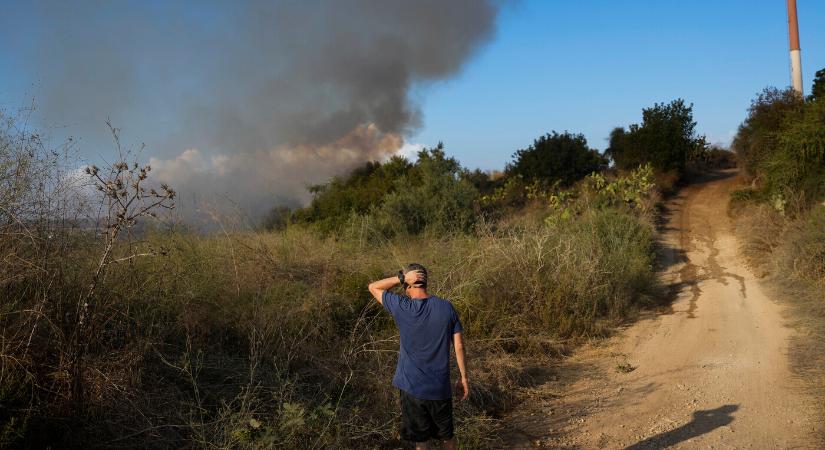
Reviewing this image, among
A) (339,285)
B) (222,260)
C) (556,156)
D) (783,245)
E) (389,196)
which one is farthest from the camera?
(556,156)

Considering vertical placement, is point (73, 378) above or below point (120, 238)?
below

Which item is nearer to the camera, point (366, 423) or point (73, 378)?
point (73, 378)

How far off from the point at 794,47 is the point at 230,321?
25796 mm

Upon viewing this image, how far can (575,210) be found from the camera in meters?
17.2

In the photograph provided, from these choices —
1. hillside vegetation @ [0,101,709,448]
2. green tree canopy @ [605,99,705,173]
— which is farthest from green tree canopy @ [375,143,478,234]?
green tree canopy @ [605,99,705,173]

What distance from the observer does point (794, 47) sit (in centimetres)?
2445

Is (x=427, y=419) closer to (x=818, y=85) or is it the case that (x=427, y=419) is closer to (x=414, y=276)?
(x=414, y=276)

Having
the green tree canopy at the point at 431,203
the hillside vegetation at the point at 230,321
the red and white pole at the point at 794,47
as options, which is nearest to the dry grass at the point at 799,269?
the hillside vegetation at the point at 230,321

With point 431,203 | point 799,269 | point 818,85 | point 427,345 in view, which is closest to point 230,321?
point 427,345

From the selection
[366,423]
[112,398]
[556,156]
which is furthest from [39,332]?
[556,156]

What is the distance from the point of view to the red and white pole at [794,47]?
24.0 m

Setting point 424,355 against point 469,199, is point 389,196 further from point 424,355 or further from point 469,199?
point 424,355

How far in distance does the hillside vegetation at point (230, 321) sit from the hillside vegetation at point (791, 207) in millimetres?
2731

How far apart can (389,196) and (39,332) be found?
11.0m
